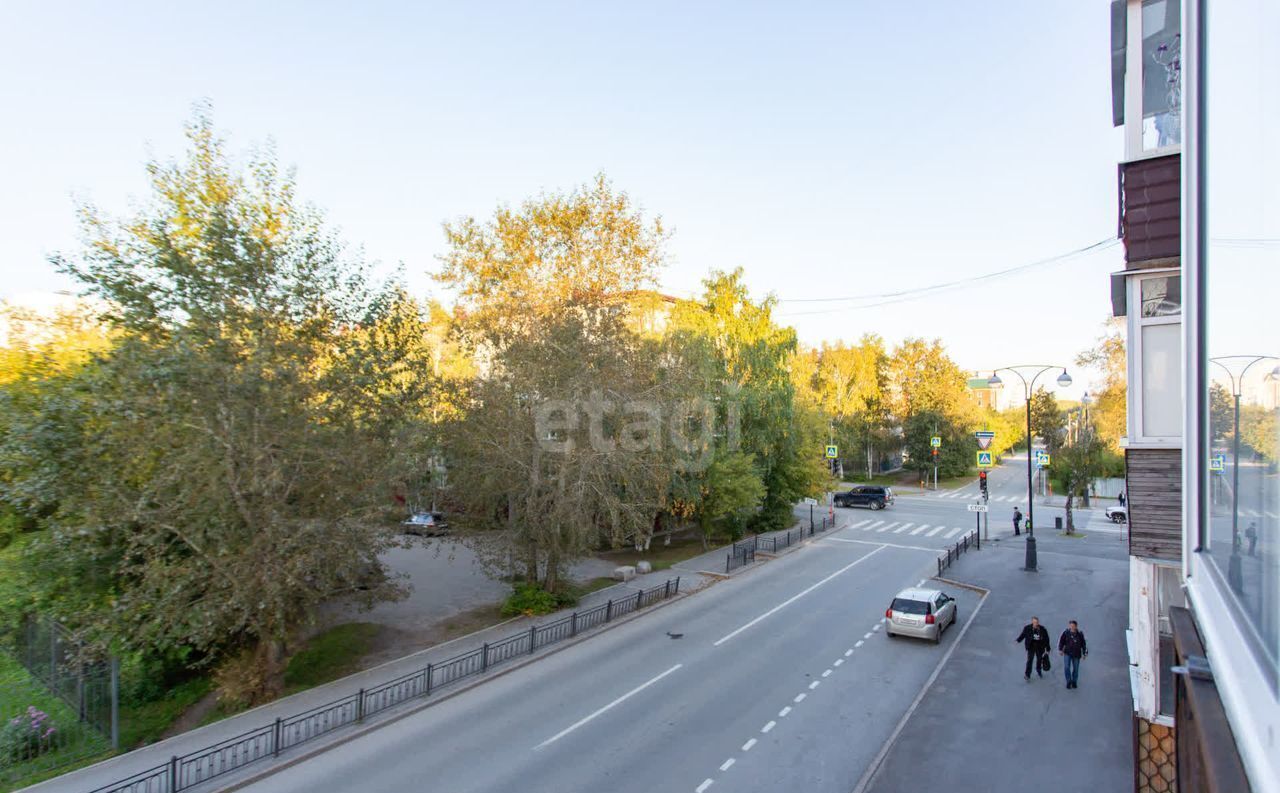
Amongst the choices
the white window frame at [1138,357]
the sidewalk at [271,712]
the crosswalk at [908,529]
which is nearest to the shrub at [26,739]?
the sidewalk at [271,712]

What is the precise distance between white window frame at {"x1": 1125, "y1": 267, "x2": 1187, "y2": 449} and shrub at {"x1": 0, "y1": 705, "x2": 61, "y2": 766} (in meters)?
19.0

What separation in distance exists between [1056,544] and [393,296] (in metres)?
29.9

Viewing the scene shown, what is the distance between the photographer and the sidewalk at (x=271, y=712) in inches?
450

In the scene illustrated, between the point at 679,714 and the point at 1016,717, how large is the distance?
6.39 m

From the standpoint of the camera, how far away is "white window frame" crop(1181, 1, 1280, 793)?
1350 mm

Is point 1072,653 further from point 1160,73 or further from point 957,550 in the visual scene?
point 957,550

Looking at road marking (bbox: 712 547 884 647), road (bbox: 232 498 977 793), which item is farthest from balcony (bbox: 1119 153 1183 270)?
road marking (bbox: 712 547 884 647)

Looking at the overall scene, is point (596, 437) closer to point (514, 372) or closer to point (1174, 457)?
point (514, 372)

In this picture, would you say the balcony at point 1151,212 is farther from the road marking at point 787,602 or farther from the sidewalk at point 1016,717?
the road marking at point 787,602

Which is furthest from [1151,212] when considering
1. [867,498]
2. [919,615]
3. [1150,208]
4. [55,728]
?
[867,498]

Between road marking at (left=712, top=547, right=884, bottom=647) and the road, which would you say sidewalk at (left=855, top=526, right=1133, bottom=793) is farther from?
road marking at (left=712, top=547, right=884, bottom=647)

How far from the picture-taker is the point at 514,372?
64.9 feet

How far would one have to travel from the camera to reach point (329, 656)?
17031 millimetres

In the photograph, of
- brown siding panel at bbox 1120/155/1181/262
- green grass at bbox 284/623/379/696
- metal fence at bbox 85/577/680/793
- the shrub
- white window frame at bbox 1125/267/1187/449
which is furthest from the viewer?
green grass at bbox 284/623/379/696
